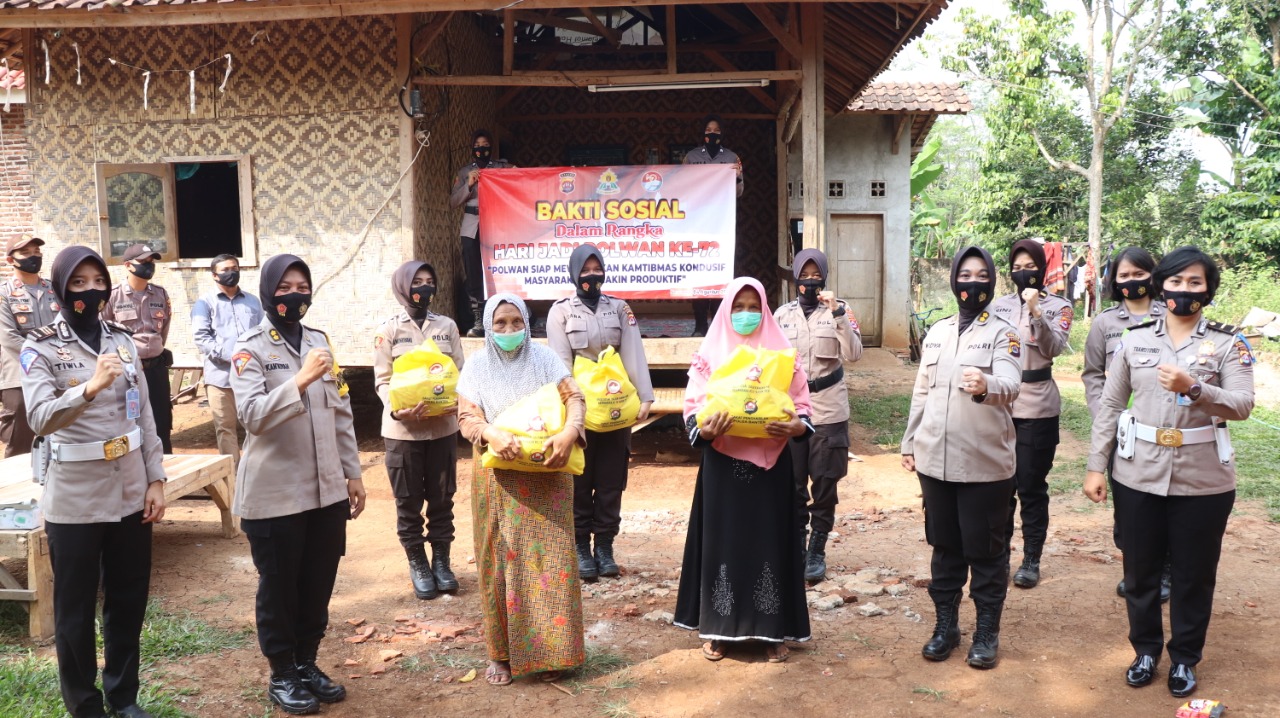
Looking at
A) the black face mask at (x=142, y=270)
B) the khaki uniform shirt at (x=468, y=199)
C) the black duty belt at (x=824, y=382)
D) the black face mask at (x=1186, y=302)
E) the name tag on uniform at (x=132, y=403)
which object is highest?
the khaki uniform shirt at (x=468, y=199)

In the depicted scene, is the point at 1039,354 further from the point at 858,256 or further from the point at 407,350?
the point at 858,256

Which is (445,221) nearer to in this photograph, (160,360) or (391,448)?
(160,360)

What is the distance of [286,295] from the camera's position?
3.86 metres

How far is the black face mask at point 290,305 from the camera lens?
385 centimetres

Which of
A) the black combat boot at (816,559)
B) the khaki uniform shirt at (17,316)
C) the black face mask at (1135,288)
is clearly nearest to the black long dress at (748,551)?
the black combat boot at (816,559)

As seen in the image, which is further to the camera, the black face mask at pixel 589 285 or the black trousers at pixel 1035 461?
the black face mask at pixel 589 285

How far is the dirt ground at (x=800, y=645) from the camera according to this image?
4.10 m

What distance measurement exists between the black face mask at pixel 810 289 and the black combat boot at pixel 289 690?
3436 millimetres

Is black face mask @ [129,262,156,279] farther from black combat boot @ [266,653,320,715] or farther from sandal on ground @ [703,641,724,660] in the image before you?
sandal on ground @ [703,641,724,660]

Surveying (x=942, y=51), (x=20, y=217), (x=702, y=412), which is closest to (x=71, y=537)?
(x=702, y=412)

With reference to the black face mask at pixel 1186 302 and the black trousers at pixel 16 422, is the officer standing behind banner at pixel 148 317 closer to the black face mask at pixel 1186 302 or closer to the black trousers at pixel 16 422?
the black trousers at pixel 16 422

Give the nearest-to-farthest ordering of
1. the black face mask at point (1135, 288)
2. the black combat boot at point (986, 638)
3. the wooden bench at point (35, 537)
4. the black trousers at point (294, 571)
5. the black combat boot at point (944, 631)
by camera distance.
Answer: the black trousers at point (294, 571) → the black combat boot at point (986, 638) → the black combat boot at point (944, 631) → the wooden bench at point (35, 537) → the black face mask at point (1135, 288)

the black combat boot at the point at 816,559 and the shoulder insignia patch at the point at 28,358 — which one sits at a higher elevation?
the shoulder insignia patch at the point at 28,358

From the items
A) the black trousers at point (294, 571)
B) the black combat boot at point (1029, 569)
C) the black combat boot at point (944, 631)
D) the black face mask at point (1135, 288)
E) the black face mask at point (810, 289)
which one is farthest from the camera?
the black face mask at point (810, 289)
